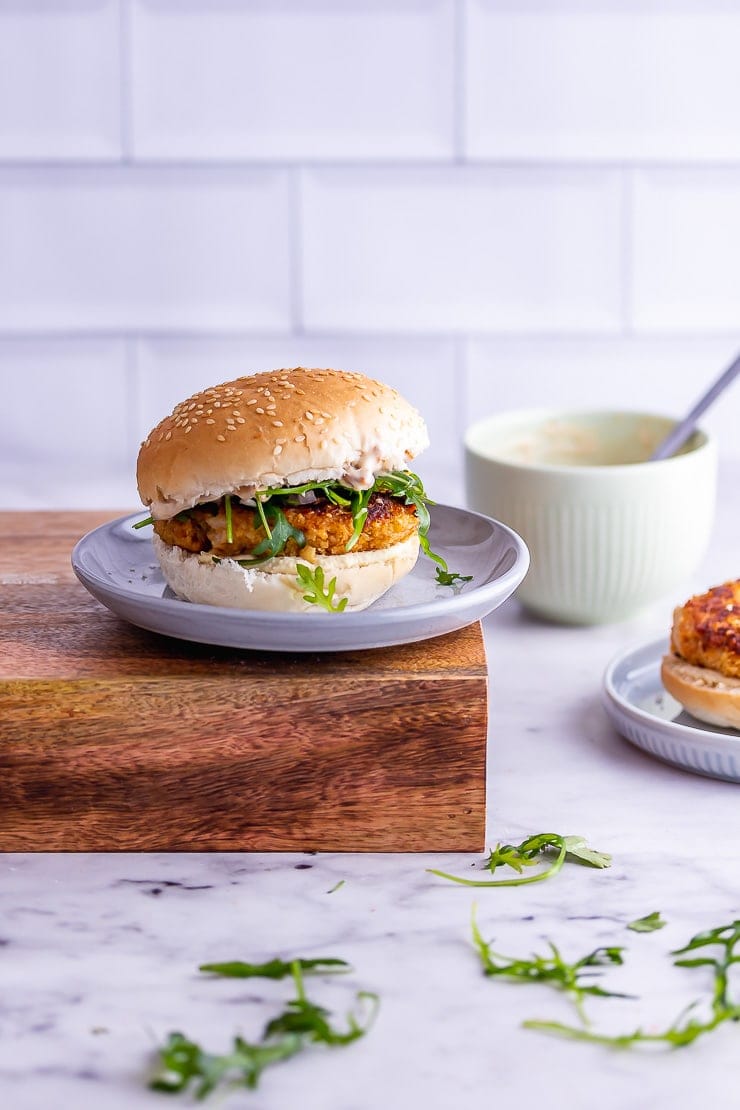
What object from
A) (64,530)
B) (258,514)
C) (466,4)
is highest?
(466,4)

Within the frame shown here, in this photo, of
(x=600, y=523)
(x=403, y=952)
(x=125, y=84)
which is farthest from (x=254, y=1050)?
(x=125, y=84)

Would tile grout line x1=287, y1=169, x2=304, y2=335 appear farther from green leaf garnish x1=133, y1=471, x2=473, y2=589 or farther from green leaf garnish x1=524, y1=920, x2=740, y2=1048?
green leaf garnish x1=524, y1=920, x2=740, y2=1048

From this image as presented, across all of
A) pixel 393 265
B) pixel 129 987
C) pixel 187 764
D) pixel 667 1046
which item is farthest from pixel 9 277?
pixel 667 1046

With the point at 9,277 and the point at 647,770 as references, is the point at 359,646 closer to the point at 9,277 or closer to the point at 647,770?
the point at 647,770

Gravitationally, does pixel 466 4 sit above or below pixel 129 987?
above

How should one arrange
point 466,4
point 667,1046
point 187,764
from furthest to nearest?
1. point 466,4
2. point 187,764
3. point 667,1046

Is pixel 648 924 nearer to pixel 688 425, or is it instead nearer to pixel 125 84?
pixel 688 425
